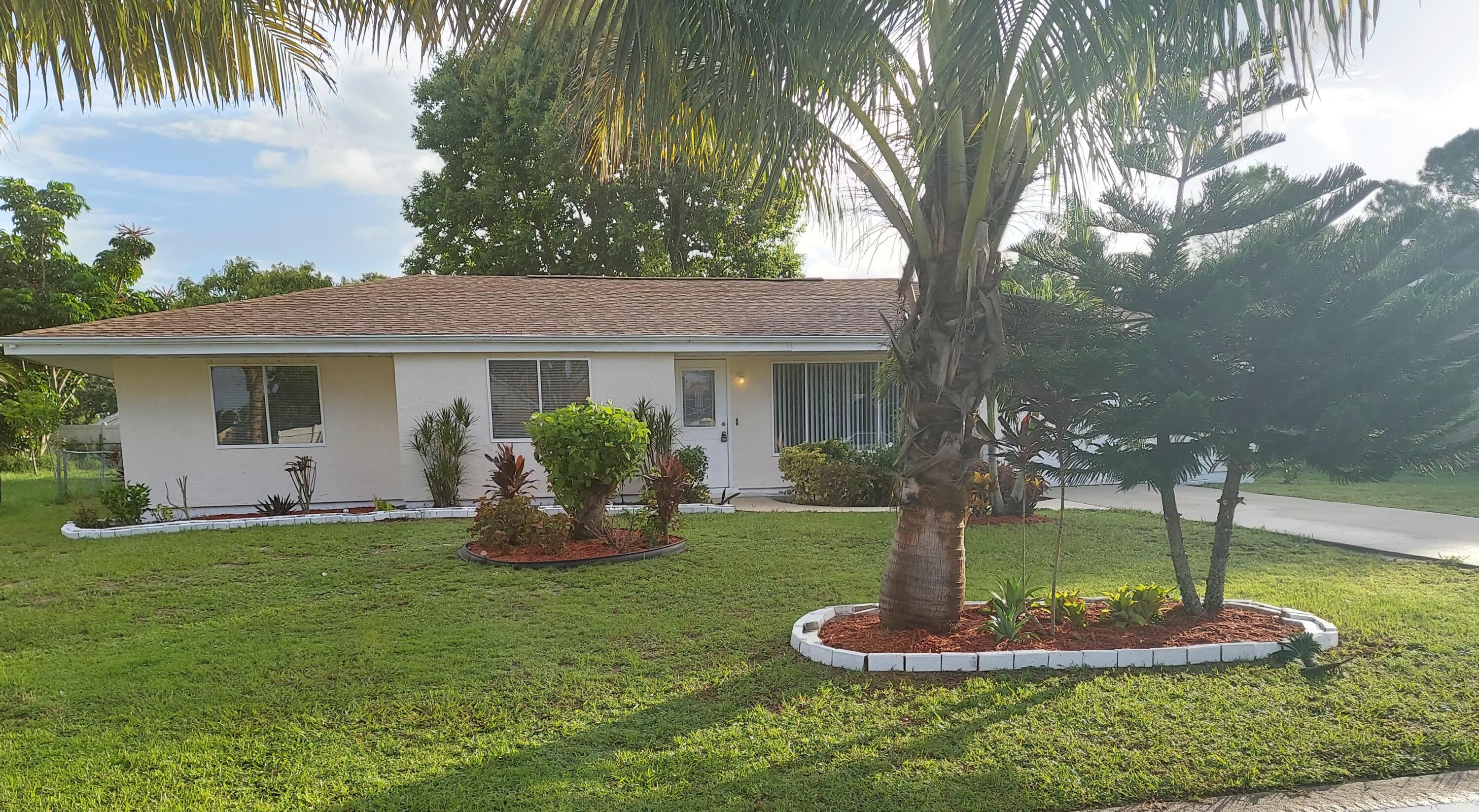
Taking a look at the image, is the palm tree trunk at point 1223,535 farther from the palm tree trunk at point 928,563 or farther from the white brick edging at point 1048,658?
the palm tree trunk at point 928,563

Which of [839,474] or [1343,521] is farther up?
[839,474]

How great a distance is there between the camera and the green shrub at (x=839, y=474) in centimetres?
1245

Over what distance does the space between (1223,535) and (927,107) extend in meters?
3.54

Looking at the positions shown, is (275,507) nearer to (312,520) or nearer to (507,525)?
(312,520)

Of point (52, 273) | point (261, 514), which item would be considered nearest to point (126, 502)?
point (261, 514)

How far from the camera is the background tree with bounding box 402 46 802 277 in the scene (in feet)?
85.3

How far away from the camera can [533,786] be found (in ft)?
11.6

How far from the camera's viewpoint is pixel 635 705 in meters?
4.52

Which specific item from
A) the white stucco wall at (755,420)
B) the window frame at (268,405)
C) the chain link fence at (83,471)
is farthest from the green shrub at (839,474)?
the chain link fence at (83,471)

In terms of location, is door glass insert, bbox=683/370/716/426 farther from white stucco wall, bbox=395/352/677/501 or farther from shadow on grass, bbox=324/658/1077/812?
shadow on grass, bbox=324/658/1077/812

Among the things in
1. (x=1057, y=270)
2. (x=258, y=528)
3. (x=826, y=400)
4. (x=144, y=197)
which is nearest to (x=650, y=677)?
(x=1057, y=270)

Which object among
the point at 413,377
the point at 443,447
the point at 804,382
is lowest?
the point at 443,447

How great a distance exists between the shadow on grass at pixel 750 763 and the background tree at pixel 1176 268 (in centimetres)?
164

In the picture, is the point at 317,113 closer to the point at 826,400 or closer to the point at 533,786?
the point at 533,786
